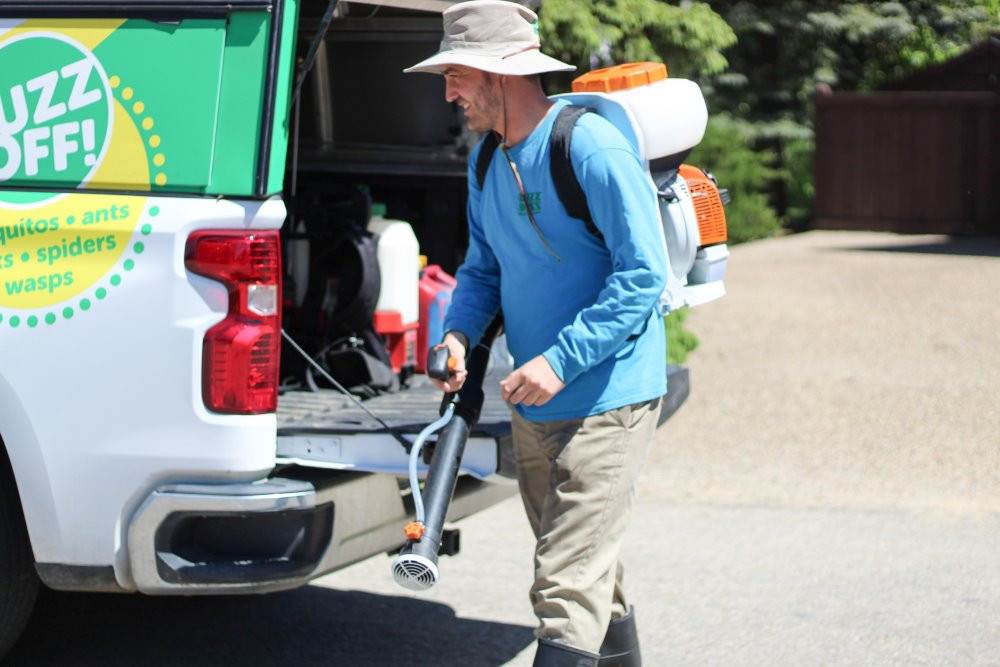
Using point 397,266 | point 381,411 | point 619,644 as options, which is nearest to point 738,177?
point 397,266

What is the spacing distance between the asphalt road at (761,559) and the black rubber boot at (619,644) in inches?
27.9

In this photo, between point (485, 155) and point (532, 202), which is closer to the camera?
point (532, 202)

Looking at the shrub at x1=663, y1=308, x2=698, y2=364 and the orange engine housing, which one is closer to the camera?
the orange engine housing

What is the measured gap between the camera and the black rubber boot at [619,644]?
4.20 m

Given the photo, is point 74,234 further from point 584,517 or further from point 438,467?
point 584,517

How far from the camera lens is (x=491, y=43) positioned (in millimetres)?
3809

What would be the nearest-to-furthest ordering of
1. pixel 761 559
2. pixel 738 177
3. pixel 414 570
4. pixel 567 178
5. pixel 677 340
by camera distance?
pixel 414 570
pixel 567 178
pixel 761 559
pixel 677 340
pixel 738 177

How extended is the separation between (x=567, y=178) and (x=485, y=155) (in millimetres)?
358

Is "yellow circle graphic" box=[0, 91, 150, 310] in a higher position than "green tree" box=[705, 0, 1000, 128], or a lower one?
higher

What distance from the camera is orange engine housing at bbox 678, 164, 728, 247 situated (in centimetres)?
448

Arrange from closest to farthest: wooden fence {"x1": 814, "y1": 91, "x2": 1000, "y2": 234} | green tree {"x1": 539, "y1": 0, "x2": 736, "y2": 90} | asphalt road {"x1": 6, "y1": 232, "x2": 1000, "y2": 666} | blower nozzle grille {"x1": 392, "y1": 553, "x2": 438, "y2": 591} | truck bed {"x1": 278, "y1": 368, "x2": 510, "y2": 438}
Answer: blower nozzle grille {"x1": 392, "y1": 553, "x2": 438, "y2": 591} → truck bed {"x1": 278, "y1": 368, "x2": 510, "y2": 438} → asphalt road {"x1": 6, "y1": 232, "x2": 1000, "y2": 666} → green tree {"x1": 539, "y1": 0, "x2": 736, "y2": 90} → wooden fence {"x1": 814, "y1": 91, "x2": 1000, "y2": 234}

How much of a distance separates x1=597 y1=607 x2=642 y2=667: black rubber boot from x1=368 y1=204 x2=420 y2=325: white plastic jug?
1847 mm

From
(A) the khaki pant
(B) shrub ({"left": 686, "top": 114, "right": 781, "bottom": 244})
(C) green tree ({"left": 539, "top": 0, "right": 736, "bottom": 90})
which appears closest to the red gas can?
(A) the khaki pant

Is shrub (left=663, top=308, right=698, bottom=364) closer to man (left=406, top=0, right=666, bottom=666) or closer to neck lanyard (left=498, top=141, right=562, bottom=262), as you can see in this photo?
man (left=406, top=0, right=666, bottom=666)
